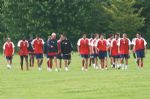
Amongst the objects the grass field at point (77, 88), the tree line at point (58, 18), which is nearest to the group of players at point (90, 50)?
the grass field at point (77, 88)

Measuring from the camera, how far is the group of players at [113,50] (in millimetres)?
37750

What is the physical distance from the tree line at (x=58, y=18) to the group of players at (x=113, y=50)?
38.1 meters

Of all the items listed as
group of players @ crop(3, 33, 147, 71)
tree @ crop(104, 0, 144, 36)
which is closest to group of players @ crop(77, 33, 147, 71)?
group of players @ crop(3, 33, 147, 71)

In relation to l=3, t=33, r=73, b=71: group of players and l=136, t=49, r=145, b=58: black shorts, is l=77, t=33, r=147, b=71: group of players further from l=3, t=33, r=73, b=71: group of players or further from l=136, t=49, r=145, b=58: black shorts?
l=3, t=33, r=73, b=71: group of players

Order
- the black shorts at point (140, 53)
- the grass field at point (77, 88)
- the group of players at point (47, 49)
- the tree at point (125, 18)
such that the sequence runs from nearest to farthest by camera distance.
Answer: the grass field at point (77, 88) < the group of players at point (47, 49) < the black shorts at point (140, 53) < the tree at point (125, 18)

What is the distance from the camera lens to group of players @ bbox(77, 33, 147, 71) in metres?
37.8

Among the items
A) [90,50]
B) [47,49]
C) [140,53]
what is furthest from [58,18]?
[47,49]

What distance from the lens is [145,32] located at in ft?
297

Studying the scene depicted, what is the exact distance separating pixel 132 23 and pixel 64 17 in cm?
1117

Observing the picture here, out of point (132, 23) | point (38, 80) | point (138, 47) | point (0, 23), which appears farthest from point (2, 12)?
point (38, 80)

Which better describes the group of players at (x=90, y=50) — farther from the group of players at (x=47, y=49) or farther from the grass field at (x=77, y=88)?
the grass field at (x=77, y=88)

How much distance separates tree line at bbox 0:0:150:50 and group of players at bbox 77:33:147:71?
3807 cm

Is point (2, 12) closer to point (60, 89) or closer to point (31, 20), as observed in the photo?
point (31, 20)

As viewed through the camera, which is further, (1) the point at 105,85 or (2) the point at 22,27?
(2) the point at 22,27
